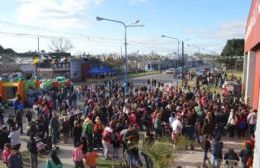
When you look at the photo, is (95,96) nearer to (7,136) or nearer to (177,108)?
(177,108)

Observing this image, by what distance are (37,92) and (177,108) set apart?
53.5 ft

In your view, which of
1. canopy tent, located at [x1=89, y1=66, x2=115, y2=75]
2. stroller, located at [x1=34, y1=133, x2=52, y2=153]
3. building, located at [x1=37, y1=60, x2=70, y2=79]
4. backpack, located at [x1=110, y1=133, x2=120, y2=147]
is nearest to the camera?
backpack, located at [x1=110, y1=133, x2=120, y2=147]

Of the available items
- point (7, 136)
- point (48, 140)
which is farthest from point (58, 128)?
point (7, 136)

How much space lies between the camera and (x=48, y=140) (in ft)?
54.8

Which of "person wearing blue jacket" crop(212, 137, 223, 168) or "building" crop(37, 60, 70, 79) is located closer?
"person wearing blue jacket" crop(212, 137, 223, 168)

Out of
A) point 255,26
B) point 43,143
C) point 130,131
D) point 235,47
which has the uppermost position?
point 235,47

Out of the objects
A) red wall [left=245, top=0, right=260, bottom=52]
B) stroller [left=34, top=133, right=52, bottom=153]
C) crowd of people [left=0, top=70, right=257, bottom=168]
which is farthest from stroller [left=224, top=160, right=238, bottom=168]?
red wall [left=245, top=0, right=260, bottom=52]

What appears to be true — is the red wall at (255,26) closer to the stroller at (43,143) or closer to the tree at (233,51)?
the stroller at (43,143)

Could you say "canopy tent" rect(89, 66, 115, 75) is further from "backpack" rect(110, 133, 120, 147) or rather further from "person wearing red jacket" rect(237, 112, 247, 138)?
"backpack" rect(110, 133, 120, 147)

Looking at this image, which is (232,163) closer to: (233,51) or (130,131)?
(130,131)

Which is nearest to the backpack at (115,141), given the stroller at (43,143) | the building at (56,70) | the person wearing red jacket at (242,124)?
the stroller at (43,143)

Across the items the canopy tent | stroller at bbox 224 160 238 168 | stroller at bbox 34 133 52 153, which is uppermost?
the canopy tent

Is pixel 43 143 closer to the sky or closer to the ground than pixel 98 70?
closer to the ground

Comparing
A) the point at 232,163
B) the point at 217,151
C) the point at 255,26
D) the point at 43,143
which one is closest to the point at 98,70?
the point at 255,26
